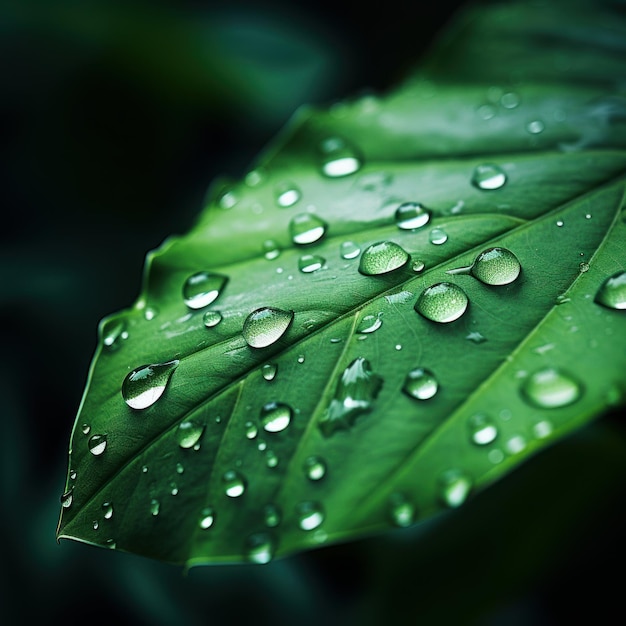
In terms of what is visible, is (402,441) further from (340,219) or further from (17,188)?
(17,188)

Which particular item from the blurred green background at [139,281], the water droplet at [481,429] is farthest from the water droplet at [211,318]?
the blurred green background at [139,281]

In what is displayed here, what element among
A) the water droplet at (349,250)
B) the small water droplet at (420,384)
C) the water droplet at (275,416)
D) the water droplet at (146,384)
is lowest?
the small water droplet at (420,384)

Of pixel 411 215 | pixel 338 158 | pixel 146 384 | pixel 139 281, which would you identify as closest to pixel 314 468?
pixel 146 384

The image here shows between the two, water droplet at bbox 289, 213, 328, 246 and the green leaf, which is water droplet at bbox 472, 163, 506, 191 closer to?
the green leaf

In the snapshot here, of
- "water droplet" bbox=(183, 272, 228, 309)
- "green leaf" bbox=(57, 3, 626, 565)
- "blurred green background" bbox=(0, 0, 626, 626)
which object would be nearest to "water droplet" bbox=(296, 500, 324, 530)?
"green leaf" bbox=(57, 3, 626, 565)

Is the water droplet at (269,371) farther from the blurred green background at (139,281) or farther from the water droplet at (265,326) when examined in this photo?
the blurred green background at (139,281)

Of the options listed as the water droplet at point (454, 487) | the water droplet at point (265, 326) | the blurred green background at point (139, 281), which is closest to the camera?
the water droplet at point (454, 487)
